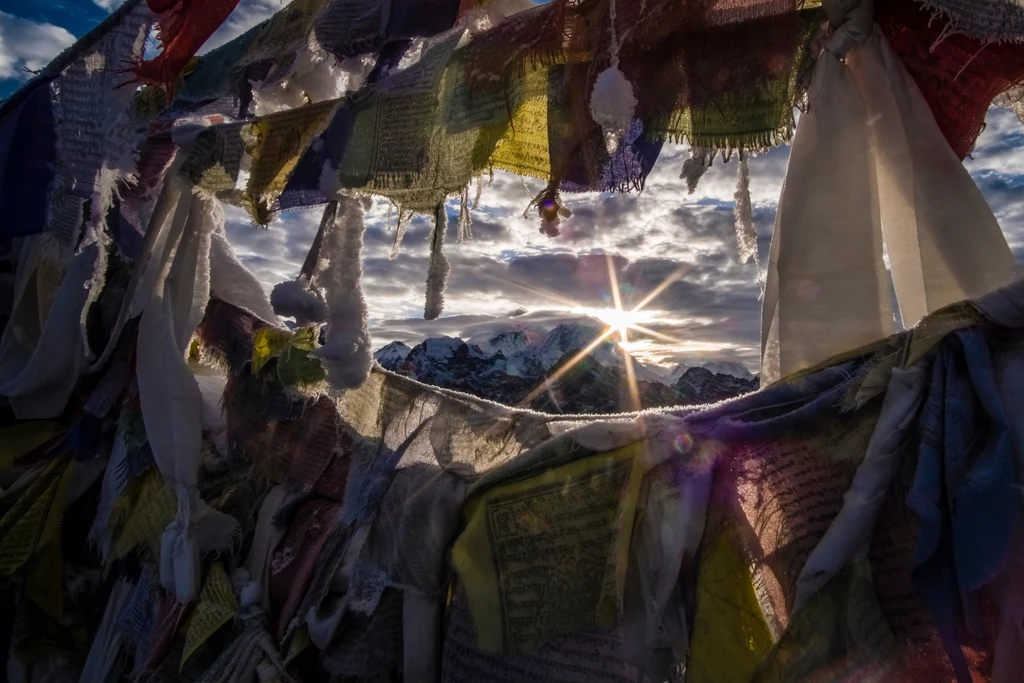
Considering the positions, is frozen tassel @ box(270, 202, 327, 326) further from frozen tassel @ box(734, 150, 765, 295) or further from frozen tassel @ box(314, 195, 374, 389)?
frozen tassel @ box(734, 150, 765, 295)

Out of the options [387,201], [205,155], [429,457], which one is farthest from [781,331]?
[205,155]

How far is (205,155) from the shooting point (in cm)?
181

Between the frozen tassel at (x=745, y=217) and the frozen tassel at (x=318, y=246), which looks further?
the frozen tassel at (x=318, y=246)

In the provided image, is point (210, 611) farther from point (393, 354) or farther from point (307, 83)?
point (393, 354)

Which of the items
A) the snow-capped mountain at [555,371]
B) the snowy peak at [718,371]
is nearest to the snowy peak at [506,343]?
the snow-capped mountain at [555,371]

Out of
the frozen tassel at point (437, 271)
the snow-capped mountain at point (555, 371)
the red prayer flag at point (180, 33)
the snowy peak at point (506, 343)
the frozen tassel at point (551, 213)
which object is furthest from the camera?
the snowy peak at point (506, 343)

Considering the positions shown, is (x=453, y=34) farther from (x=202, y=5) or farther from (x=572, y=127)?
(x=202, y=5)

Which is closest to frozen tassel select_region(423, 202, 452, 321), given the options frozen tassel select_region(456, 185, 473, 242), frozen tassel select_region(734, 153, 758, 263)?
frozen tassel select_region(456, 185, 473, 242)

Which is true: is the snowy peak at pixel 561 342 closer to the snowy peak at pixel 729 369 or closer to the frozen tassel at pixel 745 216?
the snowy peak at pixel 729 369

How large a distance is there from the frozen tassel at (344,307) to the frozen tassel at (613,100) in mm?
684

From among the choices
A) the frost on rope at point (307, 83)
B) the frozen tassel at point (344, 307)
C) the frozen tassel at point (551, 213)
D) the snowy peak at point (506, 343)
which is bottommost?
the snowy peak at point (506, 343)

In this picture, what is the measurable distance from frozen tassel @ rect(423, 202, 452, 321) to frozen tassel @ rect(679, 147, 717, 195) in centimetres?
53

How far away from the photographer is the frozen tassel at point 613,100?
A: 1073mm

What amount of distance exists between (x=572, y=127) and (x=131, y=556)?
168 centimetres
